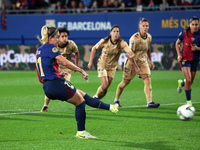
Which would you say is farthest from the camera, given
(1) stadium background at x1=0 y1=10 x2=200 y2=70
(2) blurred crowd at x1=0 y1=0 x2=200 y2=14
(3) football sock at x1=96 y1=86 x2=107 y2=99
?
(2) blurred crowd at x1=0 y1=0 x2=200 y2=14

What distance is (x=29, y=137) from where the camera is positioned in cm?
703

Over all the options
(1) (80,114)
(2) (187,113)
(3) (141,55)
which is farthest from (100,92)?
(1) (80,114)

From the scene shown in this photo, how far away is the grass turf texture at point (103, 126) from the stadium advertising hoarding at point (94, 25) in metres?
13.4

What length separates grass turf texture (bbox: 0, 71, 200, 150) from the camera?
21.0 feet

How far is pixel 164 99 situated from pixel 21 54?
46.8 ft

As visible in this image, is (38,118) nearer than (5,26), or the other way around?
(38,118)

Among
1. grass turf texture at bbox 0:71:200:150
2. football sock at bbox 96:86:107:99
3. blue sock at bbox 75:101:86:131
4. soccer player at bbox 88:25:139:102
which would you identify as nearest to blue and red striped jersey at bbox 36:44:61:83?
blue sock at bbox 75:101:86:131

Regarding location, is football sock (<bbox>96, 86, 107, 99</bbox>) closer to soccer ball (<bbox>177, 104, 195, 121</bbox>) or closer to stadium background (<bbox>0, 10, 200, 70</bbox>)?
soccer ball (<bbox>177, 104, 195, 121</bbox>)

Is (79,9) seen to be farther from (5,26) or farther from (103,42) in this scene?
(103,42)

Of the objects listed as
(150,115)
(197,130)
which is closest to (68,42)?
(150,115)

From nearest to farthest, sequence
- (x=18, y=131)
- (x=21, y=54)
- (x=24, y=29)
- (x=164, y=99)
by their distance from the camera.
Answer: (x=18, y=131) → (x=164, y=99) → (x=21, y=54) → (x=24, y=29)

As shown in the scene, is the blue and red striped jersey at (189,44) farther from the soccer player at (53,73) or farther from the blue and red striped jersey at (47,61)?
the blue and red striped jersey at (47,61)

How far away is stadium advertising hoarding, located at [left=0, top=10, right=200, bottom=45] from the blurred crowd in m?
0.39

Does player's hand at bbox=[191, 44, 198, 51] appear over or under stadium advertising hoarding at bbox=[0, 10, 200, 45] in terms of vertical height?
over
